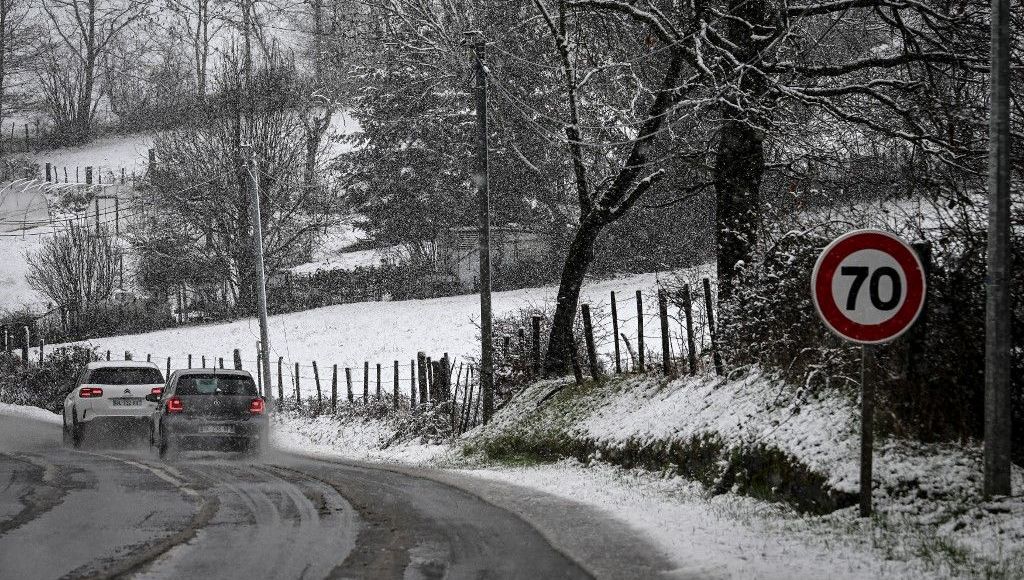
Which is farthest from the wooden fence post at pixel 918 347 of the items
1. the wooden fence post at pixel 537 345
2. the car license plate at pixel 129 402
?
the car license plate at pixel 129 402

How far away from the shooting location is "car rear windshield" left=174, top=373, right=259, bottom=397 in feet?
62.6

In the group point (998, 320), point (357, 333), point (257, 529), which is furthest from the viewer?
point (357, 333)

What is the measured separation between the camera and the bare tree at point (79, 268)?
55.1 meters

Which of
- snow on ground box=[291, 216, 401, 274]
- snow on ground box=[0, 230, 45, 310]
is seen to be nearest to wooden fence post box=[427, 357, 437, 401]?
snow on ground box=[291, 216, 401, 274]

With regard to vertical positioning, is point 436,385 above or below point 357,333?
above

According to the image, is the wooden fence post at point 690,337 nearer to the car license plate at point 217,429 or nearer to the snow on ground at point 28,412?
the car license plate at point 217,429

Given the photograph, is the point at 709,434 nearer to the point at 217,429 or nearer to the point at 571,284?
the point at 571,284

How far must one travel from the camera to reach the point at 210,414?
1898 cm

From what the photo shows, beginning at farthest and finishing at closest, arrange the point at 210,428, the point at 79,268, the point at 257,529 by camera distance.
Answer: the point at 79,268 → the point at 210,428 → the point at 257,529

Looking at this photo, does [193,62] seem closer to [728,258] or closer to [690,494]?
[728,258]

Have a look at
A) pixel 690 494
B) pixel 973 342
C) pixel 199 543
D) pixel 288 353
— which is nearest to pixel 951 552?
pixel 973 342

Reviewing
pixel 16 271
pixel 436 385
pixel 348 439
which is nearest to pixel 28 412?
pixel 348 439

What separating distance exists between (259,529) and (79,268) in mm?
51173

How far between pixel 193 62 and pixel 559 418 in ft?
148
